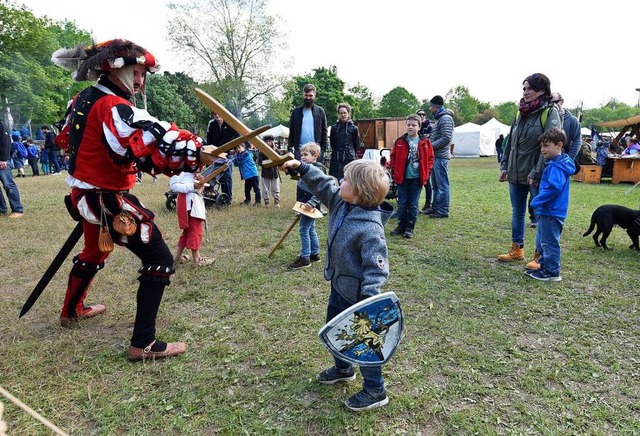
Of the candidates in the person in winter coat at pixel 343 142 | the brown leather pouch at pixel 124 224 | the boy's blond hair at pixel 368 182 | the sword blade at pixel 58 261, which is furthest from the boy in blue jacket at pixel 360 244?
the person in winter coat at pixel 343 142

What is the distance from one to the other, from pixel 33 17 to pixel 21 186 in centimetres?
3208

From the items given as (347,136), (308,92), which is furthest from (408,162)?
(308,92)

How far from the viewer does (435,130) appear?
744cm

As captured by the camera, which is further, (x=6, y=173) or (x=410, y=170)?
(x=6, y=173)

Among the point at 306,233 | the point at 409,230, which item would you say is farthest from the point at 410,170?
the point at 306,233

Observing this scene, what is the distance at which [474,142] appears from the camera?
30.6 m

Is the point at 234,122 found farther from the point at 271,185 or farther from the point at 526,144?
the point at 271,185

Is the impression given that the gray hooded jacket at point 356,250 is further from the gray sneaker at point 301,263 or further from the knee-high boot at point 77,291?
the gray sneaker at point 301,263

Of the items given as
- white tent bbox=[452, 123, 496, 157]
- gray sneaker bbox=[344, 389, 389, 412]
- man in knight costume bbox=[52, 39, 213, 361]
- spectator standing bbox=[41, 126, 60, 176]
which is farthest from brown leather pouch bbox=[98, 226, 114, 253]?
white tent bbox=[452, 123, 496, 157]

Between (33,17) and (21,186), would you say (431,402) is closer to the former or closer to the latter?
(21,186)

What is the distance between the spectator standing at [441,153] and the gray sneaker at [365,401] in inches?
229

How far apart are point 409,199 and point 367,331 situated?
446cm

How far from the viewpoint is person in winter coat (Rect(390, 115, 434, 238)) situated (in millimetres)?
6184

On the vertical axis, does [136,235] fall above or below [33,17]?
below
